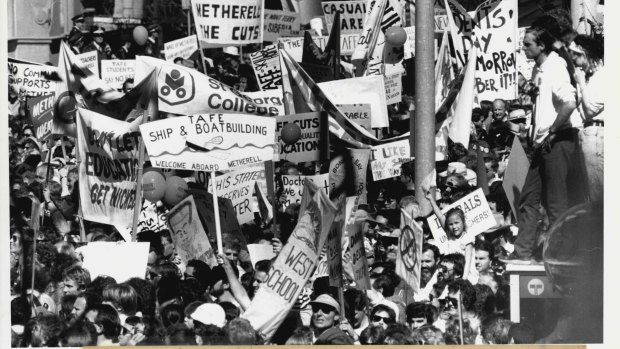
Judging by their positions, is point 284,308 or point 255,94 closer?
point 284,308

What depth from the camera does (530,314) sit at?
34.6 feet

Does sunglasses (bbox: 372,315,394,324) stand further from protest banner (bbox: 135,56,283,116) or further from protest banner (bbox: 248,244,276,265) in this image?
protest banner (bbox: 135,56,283,116)

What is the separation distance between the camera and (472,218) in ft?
35.5

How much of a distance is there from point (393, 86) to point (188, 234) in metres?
2.24

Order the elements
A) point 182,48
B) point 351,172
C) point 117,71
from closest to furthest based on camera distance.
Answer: point 351,172, point 117,71, point 182,48

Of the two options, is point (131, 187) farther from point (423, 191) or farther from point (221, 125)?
point (423, 191)

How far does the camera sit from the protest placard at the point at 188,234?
35.1 feet

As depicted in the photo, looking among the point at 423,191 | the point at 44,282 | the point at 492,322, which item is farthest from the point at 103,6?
the point at 492,322

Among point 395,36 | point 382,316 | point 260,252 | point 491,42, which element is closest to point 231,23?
point 395,36

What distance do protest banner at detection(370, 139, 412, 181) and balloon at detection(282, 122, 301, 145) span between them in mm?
680

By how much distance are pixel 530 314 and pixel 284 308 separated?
6.64 ft

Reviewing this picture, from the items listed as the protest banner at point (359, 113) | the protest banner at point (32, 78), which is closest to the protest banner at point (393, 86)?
Answer: the protest banner at point (359, 113)

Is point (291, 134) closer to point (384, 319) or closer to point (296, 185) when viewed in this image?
point (296, 185)

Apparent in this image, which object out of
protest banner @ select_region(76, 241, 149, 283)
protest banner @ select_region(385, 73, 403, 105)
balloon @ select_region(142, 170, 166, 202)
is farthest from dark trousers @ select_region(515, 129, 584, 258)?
protest banner @ select_region(76, 241, 149, 283)
